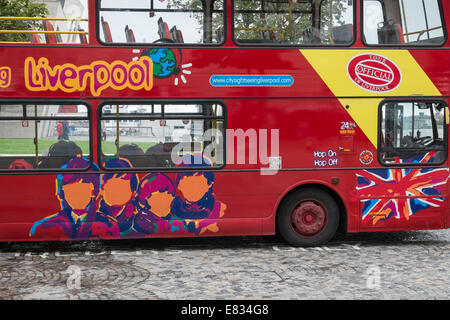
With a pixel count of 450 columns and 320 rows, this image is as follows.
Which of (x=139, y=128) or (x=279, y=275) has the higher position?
(x=139, y=128)

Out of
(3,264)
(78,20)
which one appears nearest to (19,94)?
(78,20)

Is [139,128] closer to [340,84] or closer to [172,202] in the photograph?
[172,202]

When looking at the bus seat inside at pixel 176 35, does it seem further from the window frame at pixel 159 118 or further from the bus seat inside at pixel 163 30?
the window frame at pixel 159 118

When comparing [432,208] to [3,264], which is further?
[432,208]

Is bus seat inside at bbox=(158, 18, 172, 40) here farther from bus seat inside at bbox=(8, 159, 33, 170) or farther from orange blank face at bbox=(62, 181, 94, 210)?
bus seat inside at bbox=(8, 159, 33, 170)

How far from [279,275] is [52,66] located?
403 cm

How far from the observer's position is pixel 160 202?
848 centimetres

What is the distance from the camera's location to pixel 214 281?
6965mm

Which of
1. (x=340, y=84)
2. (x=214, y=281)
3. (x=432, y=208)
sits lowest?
(x=214, y=281)

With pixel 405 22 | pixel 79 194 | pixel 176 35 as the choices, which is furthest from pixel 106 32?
pixel 405 22

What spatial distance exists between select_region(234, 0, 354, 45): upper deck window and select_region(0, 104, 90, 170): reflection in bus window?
98.8 inches

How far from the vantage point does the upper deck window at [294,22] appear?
27.9 feet

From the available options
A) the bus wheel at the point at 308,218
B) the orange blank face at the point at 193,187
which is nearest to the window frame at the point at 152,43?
the orange blank face at the point at 193,187

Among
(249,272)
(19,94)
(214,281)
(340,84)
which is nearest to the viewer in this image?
(214,281)
